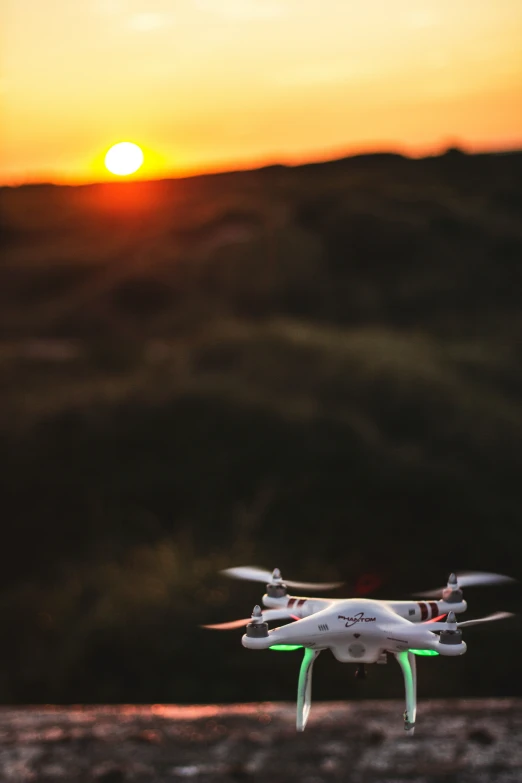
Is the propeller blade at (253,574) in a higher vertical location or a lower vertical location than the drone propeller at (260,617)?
higher

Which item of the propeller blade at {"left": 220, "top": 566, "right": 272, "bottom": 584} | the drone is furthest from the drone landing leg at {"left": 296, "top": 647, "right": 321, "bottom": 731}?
the propeller blade at {"left": 220, "top": 566, "right": 272, "bottom": 584}

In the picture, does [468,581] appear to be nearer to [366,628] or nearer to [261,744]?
[366,628]

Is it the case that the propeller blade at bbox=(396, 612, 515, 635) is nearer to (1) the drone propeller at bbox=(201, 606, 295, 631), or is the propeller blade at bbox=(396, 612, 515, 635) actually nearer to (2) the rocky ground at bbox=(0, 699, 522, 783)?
(1) the drone propeller at bbox=(201, 606, 295, 631)

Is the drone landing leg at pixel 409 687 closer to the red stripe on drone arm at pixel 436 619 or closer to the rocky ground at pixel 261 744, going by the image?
the red stripe on drone arm at pixel 436 619

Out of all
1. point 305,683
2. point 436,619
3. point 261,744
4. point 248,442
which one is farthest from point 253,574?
point 248,442

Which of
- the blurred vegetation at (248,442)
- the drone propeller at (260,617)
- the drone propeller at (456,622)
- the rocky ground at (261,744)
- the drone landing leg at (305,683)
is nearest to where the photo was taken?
the drone propeller at (456,622)

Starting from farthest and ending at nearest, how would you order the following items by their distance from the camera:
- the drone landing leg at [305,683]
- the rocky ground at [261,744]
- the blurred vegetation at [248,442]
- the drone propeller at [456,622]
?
the blurred vegetation at [248,442]
the rocky ground at [261,744]
the drone landing leg at [305,683]
the drone propeller at [456,622]

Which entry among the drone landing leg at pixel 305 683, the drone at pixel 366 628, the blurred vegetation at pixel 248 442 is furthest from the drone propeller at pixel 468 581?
the drone landing leg at pixel 305 683

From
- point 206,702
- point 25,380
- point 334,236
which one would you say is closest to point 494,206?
point 334,236
